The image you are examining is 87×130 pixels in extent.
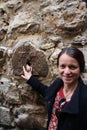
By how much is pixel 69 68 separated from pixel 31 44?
0.49m

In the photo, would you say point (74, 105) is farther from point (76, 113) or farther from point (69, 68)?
point (69, 68)

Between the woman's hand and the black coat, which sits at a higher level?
the woman's hand

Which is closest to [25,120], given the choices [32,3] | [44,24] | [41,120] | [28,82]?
[41,120]

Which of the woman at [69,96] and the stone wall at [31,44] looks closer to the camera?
the woman at [69,96]

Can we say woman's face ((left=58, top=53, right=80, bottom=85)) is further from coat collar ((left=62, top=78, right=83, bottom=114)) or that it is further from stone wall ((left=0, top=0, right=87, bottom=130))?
stone wall ((left=0, top=0, right=87, bottom=130))

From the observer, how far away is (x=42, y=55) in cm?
194

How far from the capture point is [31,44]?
198 cm

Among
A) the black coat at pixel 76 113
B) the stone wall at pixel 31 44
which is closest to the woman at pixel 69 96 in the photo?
the black coat at pixel 76 113

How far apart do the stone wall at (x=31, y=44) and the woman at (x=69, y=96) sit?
0.24 metres

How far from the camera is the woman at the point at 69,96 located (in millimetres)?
1524

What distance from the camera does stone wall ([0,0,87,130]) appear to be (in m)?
1.87

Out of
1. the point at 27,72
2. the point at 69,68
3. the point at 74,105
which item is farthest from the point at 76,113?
the point at 27,72

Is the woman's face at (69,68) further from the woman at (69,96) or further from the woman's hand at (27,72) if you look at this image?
the woman's hand at (27,72)

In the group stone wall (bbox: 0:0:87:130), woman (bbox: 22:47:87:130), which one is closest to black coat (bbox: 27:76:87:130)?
woman (bbox: 22:47:87:130)
